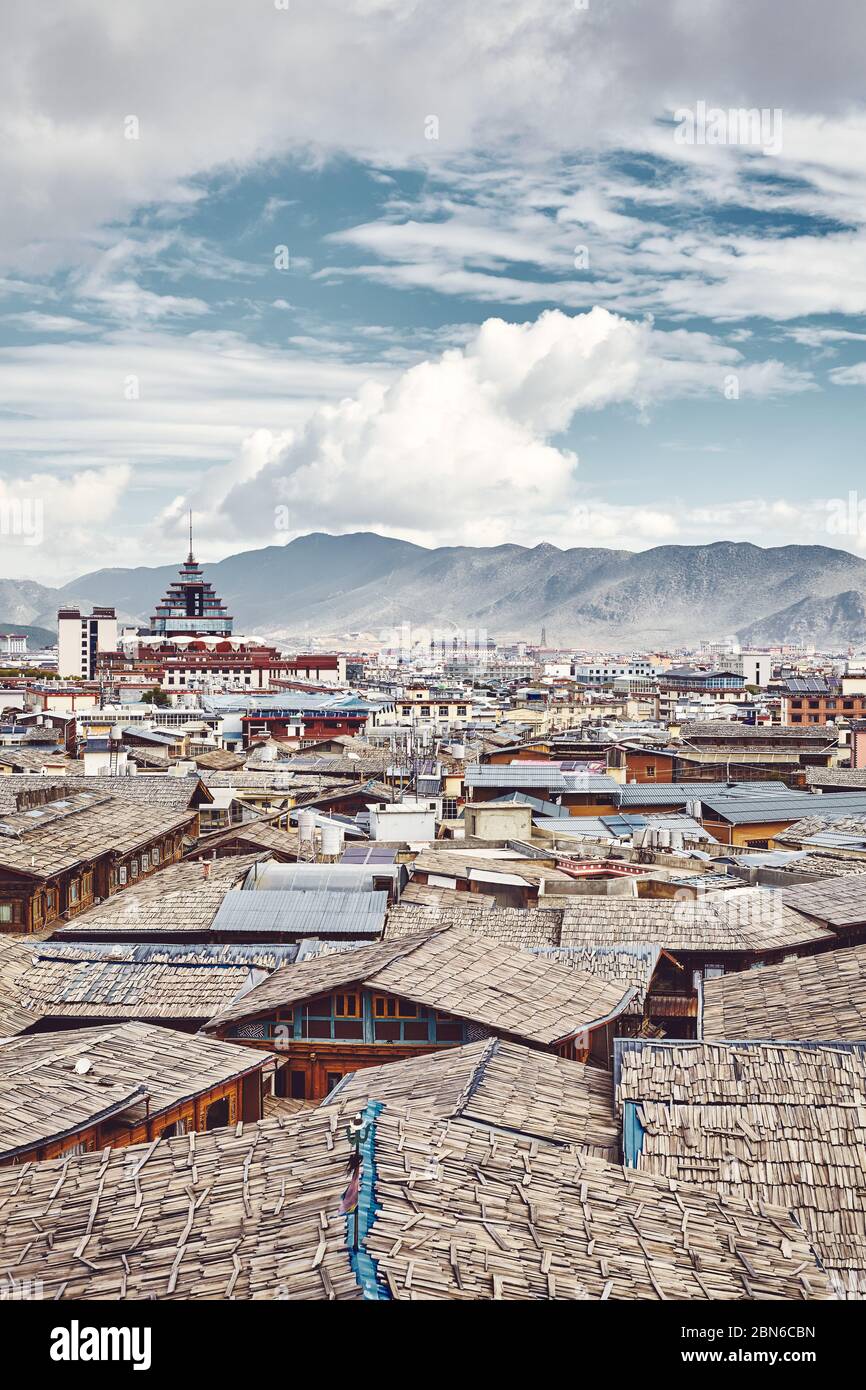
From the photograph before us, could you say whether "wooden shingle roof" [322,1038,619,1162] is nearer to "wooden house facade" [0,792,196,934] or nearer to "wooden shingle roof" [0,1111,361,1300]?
"wooden shingle roof" [0,1111,361,1300]

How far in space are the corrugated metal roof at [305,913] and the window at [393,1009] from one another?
512 centimetres

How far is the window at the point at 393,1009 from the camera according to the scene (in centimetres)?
1780

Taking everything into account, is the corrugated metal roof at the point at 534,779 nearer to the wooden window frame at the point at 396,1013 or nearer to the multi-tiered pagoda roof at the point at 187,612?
the wooden window frame at the point at 396,1013

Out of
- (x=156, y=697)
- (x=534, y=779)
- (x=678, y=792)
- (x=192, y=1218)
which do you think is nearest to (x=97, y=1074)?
(x=192, y=1218)

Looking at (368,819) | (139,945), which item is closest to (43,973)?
(139,945)

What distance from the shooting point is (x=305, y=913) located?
23.8 meters

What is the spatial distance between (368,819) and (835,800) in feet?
56.8

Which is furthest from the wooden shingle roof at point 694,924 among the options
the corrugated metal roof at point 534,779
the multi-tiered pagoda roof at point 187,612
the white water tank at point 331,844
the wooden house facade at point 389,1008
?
the multi-tiered pagoda roof at point 187,612

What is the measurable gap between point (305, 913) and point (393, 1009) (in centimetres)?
624

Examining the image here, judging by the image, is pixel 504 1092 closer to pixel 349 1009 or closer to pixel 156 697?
pixel 349 1009

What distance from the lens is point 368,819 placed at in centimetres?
4019

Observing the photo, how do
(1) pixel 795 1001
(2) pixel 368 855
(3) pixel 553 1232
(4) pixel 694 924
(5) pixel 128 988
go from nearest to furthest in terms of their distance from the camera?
(3) pixel 553 1232 < (1) pixel 795 1001 < (5) pixel 128 988 < (4) pixel 694 924 < (2) pixel 368 855

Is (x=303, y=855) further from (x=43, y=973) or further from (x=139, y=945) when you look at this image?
(x=43, y=973)
